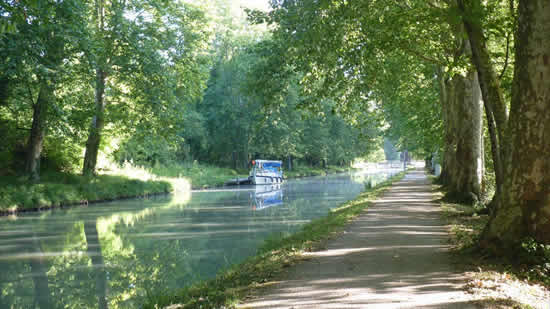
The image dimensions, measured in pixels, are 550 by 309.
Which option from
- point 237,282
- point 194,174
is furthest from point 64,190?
point 237,282

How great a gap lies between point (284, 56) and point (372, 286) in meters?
9.24

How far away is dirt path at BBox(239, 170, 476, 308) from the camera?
5895 millimetres

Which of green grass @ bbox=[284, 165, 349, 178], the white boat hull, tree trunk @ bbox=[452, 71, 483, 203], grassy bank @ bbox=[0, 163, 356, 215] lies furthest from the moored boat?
tree trunk @ bbox=[452, 71, 483, 203]

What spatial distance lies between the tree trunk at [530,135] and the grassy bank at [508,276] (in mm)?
302

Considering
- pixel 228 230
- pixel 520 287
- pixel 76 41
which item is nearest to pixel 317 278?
pixel 520 287

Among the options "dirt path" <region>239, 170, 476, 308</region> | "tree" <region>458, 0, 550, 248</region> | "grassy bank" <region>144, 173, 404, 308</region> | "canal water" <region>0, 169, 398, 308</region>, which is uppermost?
"tree" <region>458, 0, 550, 248</region>

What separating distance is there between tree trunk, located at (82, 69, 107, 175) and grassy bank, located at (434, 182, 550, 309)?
25.7 metres

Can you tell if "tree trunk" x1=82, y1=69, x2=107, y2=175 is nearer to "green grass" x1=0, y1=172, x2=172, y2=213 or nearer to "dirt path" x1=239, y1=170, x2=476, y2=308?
"green grass" x1=0, y1=172, x2=172, y2=213

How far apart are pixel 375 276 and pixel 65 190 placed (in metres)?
23.5

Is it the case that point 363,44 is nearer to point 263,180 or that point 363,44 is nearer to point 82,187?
point 82,187

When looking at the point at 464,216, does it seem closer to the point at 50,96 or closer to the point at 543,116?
the point at 543,116

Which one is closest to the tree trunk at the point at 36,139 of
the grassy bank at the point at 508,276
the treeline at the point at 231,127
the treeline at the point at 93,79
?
the treeline at the point at 93,79

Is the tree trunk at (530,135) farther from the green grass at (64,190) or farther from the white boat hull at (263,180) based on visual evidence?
the white boat hull at (263,180)

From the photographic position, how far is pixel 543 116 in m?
7.25
